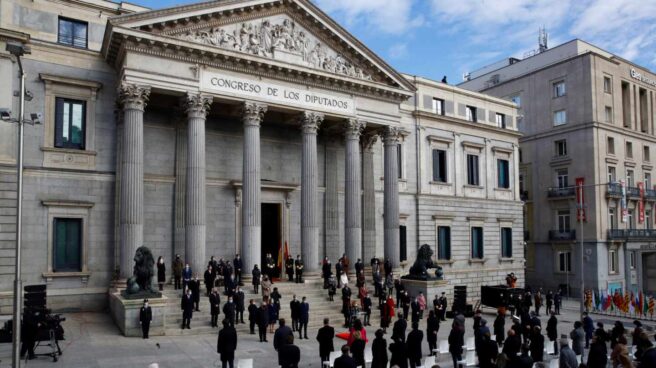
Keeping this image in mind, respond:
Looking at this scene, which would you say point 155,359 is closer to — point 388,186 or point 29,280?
point 29,280

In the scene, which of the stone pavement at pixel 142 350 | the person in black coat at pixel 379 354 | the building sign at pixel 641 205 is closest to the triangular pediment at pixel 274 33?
the stone pavement at pixel 142 350

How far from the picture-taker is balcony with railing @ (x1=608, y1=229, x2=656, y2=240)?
48881 millimetres

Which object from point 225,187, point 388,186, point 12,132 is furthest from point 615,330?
point 12,132

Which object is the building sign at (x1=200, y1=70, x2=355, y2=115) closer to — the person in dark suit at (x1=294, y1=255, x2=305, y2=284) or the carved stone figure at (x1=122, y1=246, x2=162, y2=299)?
the person in dark suit at (x1=294, y1=255, x2=305, y2=284)

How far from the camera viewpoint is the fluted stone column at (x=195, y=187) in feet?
86.0

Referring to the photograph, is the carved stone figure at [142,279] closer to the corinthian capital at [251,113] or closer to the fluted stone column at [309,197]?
the corinthian capital at [251,113]

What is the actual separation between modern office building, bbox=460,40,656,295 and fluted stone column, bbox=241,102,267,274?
99.7ft

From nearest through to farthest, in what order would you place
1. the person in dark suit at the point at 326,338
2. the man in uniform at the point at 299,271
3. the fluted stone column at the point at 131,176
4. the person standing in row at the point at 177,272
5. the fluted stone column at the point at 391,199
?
the person in dark suit at the point at 326,338 < the fluted stone column at the point at 131,176 < the person standing in row at the point at 177,272 < the man in uniform at the point at 299,271 < the fluted stone column at the point at 391,199

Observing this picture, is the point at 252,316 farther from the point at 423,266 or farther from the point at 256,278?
the point at 423,266

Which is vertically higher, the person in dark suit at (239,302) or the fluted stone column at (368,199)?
the fluted stone column at (368,199)

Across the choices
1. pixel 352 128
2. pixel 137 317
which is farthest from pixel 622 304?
pixel 137 317

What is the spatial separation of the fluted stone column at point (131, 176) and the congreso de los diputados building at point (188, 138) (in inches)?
2.4

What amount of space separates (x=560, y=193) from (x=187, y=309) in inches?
1548

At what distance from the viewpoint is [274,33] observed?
97.9 feet
